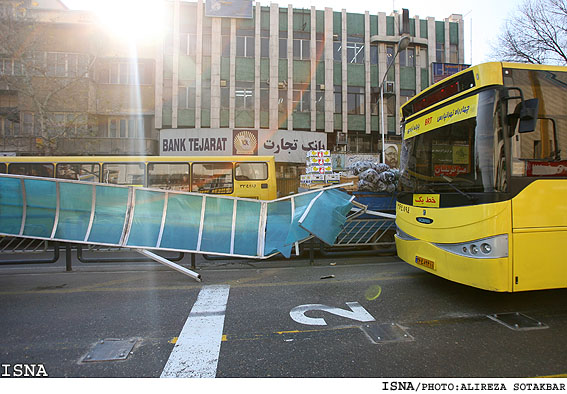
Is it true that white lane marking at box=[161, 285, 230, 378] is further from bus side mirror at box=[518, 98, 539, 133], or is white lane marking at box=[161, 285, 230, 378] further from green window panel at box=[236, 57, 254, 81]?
green window panel at box=[236, 57, 254, 81]

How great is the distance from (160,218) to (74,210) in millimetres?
1419

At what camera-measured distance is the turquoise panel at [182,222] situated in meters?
5.99

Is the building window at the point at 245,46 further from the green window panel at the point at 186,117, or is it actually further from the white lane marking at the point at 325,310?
the white lane marking at the point at 325,310

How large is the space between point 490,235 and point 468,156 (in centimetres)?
108

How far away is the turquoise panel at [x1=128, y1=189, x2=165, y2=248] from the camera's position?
19.2 feet

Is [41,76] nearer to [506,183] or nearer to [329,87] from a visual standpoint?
[329,87]

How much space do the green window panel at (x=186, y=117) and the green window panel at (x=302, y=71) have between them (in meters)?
8.81

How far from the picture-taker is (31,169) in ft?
37.7

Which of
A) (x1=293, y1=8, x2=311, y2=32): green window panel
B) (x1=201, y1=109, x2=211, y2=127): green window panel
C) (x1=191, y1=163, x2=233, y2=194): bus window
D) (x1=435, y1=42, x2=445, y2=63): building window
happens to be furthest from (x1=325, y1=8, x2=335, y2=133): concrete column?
(x1=191, y1=163, x2=233, y2=194): bus window

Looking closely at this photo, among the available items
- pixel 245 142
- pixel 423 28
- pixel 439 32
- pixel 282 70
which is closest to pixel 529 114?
pixel 245 142

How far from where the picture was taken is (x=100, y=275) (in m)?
6.26

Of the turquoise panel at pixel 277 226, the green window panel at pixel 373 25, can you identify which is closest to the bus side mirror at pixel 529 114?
the turquoise panel at pixel 277 226
